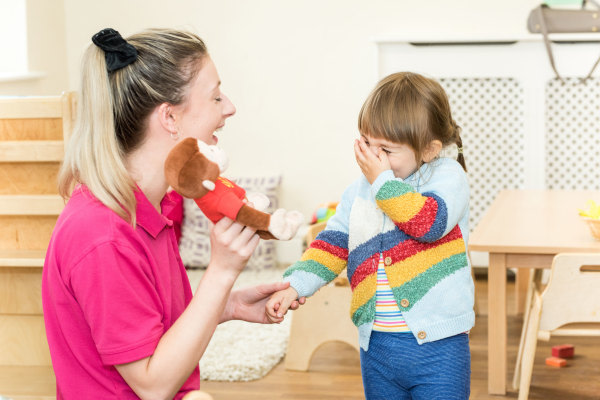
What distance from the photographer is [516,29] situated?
14.0ft

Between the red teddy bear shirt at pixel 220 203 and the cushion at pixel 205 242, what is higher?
the red teddy bear shirt at pixel 220 203

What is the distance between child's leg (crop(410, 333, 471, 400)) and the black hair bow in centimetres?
85

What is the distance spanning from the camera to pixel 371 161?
1637 millimetres

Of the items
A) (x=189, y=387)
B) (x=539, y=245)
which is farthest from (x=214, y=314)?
(x=539, y=245)

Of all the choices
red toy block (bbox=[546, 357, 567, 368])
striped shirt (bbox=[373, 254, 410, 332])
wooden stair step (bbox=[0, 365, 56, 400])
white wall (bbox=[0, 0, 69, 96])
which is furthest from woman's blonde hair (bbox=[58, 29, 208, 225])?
white wall (bbox=[0, 0, 69, 96])

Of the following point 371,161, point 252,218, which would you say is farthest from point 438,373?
point 252,218

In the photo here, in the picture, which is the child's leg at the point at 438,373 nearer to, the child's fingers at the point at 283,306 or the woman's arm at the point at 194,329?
the child's fingers at the point at 283,306

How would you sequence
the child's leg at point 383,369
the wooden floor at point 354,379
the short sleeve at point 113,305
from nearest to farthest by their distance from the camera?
the short sleeve at point 113,305 < the child's leg at point 383,369 < the wooden floor at point 354,379

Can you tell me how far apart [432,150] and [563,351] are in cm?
164

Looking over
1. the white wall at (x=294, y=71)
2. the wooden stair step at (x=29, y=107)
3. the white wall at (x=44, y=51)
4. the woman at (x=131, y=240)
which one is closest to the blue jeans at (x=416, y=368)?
the woman at (x=131, y=240)

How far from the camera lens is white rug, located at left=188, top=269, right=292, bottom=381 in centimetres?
282

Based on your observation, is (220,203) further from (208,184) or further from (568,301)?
(568,301)

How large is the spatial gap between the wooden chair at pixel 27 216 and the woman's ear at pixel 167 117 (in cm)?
86

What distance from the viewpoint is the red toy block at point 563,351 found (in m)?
2.98
